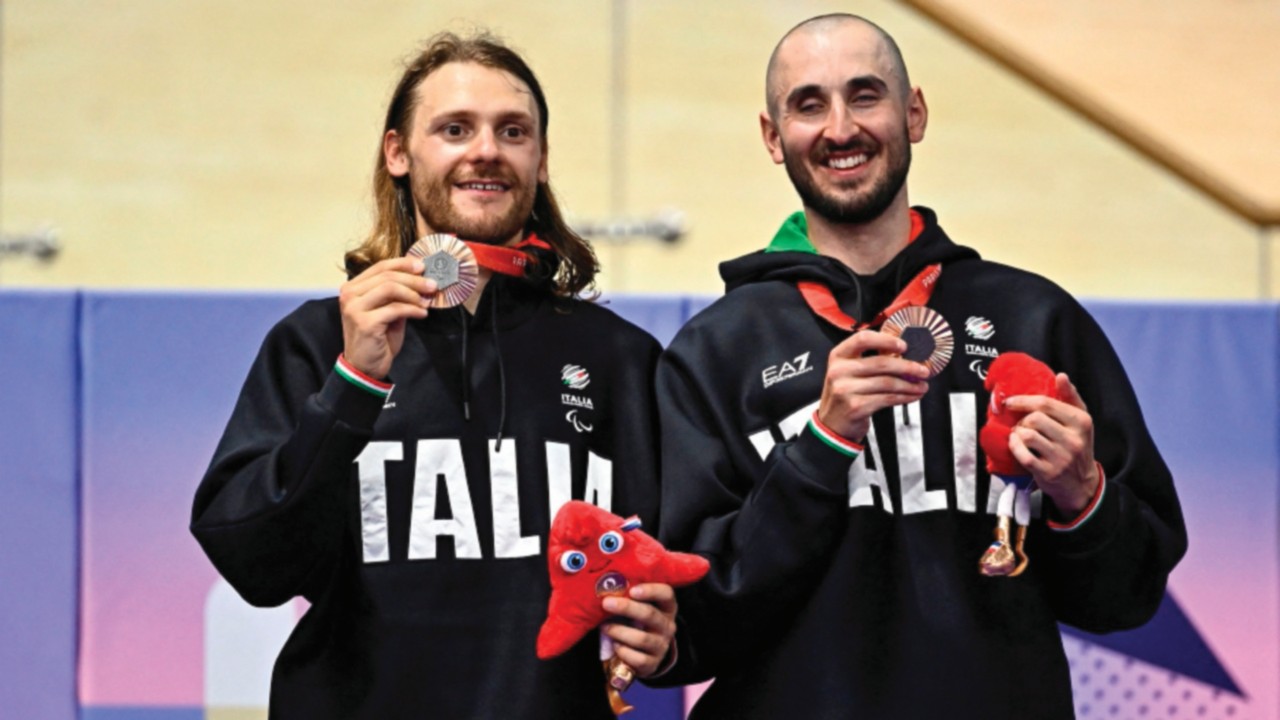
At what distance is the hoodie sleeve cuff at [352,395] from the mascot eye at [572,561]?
0.34m

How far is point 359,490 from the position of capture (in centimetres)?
234

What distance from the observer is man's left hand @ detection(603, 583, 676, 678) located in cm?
211

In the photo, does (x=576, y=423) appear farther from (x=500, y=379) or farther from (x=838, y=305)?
(x=838, y=305)

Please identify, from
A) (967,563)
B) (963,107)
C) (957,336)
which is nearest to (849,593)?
(967,563)

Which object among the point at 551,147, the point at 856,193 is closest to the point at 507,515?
the point at 856,193

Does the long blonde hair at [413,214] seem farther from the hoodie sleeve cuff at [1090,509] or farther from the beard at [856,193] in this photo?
the hoodie sleeve cuff at [1090,509]

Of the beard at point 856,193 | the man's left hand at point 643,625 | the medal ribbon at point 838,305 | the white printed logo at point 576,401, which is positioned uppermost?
the beard at point 856,193

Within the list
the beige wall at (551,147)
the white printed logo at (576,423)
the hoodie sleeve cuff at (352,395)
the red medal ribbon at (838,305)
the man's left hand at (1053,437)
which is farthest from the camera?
the beige wall at (551,147)

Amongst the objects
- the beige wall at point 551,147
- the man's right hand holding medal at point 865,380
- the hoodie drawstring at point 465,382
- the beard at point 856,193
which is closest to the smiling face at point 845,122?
the beard at point 856,193

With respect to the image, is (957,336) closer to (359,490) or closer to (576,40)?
(359,490)

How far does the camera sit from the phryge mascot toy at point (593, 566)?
6.90 ft

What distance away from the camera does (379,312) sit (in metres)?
2.18

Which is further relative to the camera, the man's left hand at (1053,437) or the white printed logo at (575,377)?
the white printed logo at (575,377)

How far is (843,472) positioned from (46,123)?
390cm
